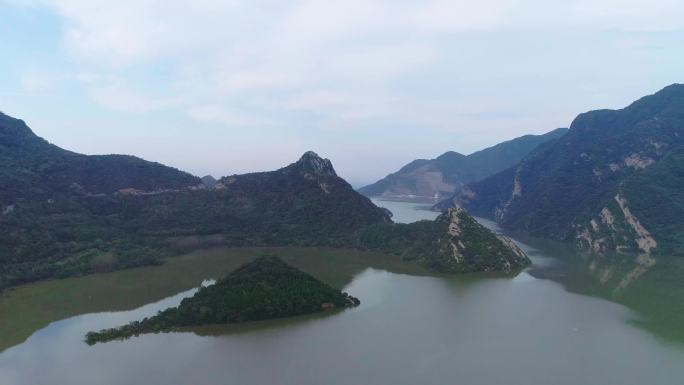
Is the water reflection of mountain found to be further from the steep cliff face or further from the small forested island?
the small forested island

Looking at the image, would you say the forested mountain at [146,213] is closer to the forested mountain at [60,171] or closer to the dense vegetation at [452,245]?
the forested mountain at [60,171]

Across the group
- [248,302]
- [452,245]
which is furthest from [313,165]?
[248,302]

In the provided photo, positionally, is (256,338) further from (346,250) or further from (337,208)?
(337,208)

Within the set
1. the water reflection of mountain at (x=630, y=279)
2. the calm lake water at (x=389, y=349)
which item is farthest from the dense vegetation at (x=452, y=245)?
the calm lake water at (x=389, y=349)

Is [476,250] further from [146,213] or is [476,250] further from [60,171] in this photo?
[60,171]

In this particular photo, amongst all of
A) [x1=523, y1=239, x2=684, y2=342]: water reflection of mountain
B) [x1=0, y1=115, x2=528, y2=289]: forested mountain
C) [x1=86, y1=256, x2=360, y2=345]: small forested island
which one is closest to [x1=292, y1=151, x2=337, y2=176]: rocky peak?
[x1=0, y1=115, x2=528, y2=289]: forested mountain
